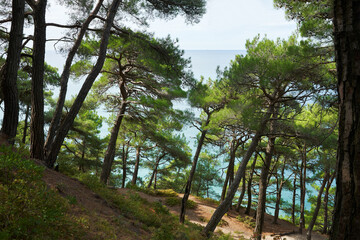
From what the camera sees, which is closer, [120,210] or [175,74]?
[120,210]

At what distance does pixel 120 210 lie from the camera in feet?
18.1

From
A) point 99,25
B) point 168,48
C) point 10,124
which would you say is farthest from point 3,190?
point 99,25

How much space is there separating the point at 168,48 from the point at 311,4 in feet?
11.8

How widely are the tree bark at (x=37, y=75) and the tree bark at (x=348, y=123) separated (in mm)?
5574

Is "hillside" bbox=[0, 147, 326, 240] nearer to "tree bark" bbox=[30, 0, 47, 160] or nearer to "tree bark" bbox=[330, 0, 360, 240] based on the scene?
"tree bark" bbox=[30, 0, 47, 160]

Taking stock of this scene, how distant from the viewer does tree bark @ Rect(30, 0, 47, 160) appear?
16.5ft

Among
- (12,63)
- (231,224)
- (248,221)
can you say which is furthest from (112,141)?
(248,221)

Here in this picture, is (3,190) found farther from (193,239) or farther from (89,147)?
(89,147)

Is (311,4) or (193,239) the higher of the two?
(311,4)

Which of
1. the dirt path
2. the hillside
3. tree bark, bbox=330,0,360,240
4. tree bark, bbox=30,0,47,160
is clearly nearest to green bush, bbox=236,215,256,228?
the dirt path

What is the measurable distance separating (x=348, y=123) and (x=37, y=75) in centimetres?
573

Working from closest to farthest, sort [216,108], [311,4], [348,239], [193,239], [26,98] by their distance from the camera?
[348,239]
[311,4]
[193,239]
[216,108]
[26,98]

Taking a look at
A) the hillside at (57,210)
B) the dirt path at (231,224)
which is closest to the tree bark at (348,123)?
the hillside at (57,210)

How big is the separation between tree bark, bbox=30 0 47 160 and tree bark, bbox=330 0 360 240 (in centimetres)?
557
